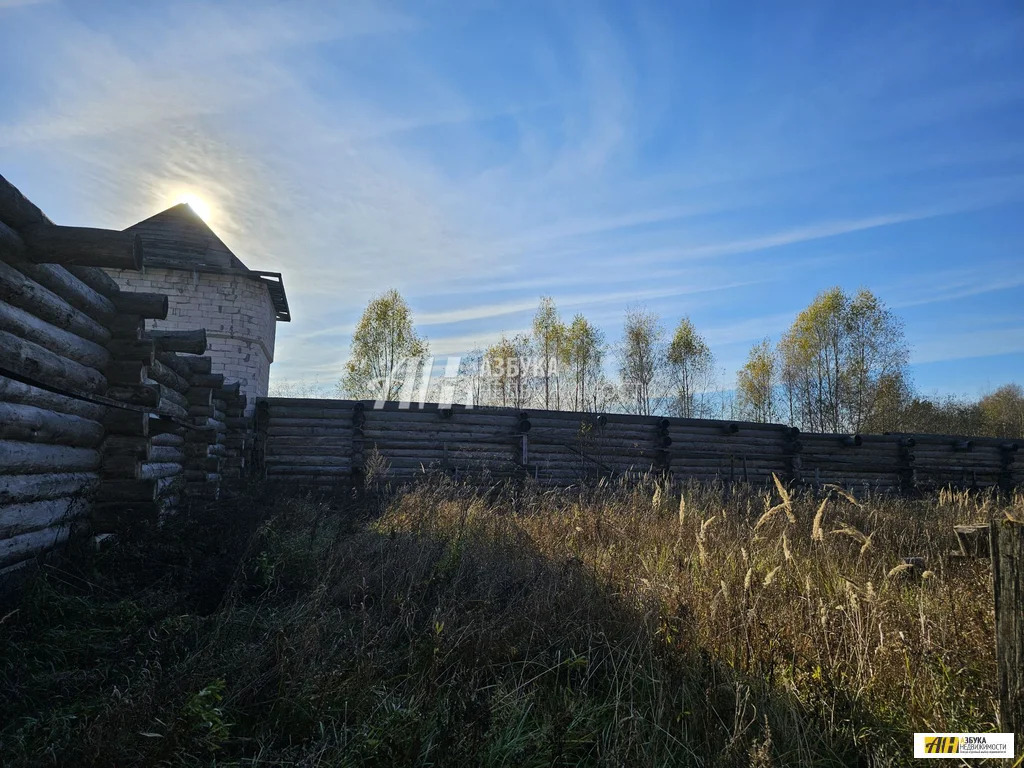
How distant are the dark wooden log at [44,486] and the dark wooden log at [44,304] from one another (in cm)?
110

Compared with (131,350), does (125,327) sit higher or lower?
higher

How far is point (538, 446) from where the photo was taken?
1474 centimetres

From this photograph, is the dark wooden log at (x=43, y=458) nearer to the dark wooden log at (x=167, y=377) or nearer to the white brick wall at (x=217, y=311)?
A: the dark wooden log at (x=167, y=377)

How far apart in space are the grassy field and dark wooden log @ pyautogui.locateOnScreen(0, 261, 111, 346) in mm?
1788

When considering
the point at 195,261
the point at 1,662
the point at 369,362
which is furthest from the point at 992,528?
the point at 369,362

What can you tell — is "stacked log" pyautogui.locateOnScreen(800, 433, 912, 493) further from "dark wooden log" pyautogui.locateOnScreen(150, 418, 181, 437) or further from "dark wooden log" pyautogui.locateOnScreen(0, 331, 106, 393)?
"dark wooden log" pyautogui.locateOnScreen(0, 331, 106, 393)

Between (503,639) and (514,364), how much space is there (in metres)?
33.5

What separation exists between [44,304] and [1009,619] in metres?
5.64

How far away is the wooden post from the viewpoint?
229 cm

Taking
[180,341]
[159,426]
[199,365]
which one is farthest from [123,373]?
[199,365]

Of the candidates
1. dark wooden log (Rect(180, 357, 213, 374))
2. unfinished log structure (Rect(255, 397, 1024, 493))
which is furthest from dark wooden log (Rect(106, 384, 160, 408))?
unfinished log structure (Rect(255, 397, 1024, 493))

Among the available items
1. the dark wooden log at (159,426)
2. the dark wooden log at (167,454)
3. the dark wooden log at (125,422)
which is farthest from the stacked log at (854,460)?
the dark wooden log at (125,422)

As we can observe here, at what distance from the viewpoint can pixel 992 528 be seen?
2320 millimetres

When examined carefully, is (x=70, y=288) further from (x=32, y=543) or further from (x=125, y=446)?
(x=32, y=543)
